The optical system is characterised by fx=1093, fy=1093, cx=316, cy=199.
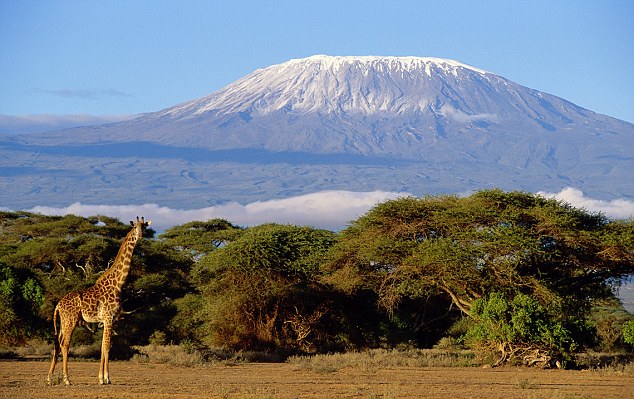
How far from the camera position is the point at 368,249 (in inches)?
1313

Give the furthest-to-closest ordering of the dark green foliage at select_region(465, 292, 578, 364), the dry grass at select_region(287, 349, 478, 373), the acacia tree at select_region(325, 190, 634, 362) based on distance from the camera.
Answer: the acacia tree at select_region(325, 190, 634, 362), the dry grass at select_region(287, 349, 478, 373), the dark green foliage at select_region(465, 292, 578, 364)

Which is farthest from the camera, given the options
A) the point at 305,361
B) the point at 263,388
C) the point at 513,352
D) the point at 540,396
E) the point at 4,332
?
the point at 4,332

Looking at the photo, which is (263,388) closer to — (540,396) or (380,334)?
(540,396)

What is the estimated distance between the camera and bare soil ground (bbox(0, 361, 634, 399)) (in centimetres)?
2152

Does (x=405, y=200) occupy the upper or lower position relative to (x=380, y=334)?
upper

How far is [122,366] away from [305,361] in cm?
535

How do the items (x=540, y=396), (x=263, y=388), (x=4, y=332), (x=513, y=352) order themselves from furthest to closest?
(x=4, y=332), (x=513, y=352), (x=263, y=388), (x=540, y=396)

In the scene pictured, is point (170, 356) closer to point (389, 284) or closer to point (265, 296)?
point (265, 296)

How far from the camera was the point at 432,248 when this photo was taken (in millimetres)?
31750

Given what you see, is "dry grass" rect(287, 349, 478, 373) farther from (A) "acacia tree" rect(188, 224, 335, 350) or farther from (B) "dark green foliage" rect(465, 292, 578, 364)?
(A) "acacia tree" rect(188, 224, 335, 350)

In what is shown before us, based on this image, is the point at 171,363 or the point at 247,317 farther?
the point at 247,317

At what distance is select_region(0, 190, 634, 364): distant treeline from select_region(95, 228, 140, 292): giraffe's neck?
10.7 metres

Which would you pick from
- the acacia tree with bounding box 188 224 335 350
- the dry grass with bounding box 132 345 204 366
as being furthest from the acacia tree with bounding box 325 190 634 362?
the dry grass with bounding box 132 345 204 366

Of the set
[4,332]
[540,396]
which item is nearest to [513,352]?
[540,396]
